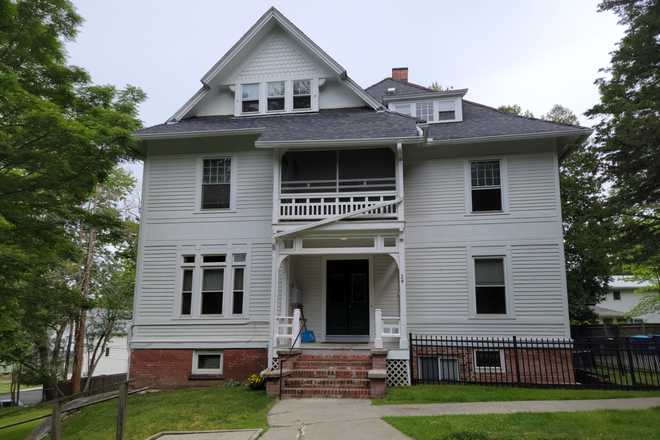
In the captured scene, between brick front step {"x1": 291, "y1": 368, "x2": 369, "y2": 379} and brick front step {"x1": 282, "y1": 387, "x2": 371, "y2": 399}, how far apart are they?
1.91 ft

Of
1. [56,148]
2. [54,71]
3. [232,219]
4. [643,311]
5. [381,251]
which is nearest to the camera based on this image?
[56,148]

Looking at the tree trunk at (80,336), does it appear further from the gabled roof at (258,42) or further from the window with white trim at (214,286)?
the gabled roof at (258,42)

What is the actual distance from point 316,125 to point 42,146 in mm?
7295

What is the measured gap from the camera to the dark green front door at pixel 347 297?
1513 cm

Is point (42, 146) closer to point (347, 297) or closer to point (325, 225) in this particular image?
point (325, 225)

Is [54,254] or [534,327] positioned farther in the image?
[534,327]

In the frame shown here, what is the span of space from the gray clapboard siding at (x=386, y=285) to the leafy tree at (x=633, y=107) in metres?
6.61

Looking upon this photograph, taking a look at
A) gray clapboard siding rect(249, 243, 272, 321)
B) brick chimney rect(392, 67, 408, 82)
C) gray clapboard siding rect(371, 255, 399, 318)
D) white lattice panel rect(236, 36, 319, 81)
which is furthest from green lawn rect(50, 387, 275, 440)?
A: brick chimney rect(392, 67, 408, 82)

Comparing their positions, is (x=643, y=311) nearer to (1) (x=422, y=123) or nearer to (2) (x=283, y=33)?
(1) (x=422, y=123)

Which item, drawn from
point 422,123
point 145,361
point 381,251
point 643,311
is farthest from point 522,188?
point 643,311

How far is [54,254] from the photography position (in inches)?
511

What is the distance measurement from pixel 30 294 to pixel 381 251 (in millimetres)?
9167

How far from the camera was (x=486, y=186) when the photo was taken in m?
15.0

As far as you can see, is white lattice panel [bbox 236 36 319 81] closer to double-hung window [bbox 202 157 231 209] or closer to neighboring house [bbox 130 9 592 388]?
neighboring house [bbox 130 9 592 388]
